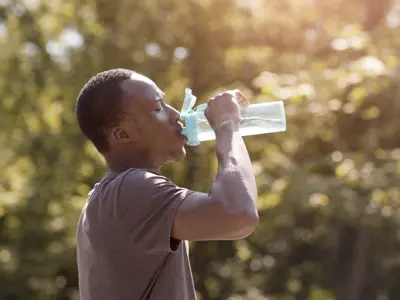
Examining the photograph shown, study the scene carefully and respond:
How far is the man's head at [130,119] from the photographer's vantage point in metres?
1.75

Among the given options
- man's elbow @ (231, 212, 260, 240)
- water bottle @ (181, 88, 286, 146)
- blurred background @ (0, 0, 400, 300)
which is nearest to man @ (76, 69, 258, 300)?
man's elbow @ (231, 212, 260, 240)

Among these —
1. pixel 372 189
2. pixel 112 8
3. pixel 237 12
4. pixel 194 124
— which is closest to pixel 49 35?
pixel 112 8

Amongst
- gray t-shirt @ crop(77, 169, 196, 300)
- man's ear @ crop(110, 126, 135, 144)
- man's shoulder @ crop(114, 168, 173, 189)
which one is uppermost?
man's ear @ crop(110, 126, 135, 144)

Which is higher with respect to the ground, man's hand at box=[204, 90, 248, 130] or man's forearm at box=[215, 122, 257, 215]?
man's hand at box=[204, 90, 248, 130]

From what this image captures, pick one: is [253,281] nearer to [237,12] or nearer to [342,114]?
[342,114]

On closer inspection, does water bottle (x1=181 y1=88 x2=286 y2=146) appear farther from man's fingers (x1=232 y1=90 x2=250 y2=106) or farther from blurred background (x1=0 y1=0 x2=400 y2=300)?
blurred background (x1=0 y1=0 x2=400 y2=300)

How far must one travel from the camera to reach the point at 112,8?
267 inches

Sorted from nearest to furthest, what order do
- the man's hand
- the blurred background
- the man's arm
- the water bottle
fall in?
1. the man's arm
2. the man's hand
3. the water bottle
4. the blurred background

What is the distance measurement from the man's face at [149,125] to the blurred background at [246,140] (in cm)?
353

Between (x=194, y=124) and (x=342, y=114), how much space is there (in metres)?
3.88

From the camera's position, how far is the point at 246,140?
20.0ft

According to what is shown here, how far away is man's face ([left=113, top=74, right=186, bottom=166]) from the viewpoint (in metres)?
1.75

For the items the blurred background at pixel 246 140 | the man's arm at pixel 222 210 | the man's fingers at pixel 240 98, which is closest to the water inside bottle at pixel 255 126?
the man's fingers at pixel 240 98

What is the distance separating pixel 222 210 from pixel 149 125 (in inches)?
15.8
